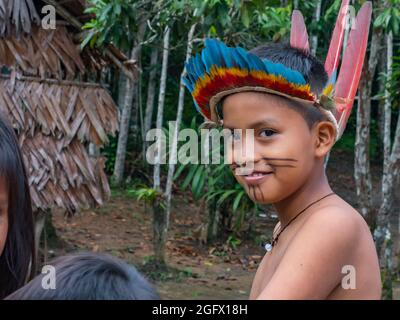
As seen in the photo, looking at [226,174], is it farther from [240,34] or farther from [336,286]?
[336,286]

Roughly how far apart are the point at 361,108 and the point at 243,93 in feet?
15.3

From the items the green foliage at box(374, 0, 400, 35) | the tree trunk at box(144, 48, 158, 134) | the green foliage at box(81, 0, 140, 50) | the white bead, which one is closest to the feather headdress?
the white bead

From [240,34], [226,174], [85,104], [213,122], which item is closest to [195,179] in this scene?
[226,174]

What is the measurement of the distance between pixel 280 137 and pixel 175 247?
700 cm

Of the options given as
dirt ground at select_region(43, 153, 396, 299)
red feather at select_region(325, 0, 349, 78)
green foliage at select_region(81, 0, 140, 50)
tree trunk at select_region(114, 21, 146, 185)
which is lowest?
dirt ground at select_region(43, 153, 396, 299)

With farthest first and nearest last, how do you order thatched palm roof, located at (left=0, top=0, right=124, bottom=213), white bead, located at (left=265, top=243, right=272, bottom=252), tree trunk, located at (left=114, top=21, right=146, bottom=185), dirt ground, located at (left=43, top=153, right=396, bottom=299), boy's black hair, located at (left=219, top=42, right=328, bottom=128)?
1. tree trunk, located at (left=114, top=21, right=146, bottom=185)
2. dirt ground, located at (left=43, top=153, right=396, bottom=299)
3. thatched palm roof, located at (left=0, top=0, right=124, bottom=213)
4. white bead, located at (left=265, top=243, right=272, bottom=252)
5. boy's black hair, located at (left=219, top=42, right=328, bottom=128)

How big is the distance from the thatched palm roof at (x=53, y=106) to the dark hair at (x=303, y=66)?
4111mm

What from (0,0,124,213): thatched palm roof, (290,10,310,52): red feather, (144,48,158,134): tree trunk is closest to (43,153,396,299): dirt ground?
(0,0,124,213): thatched palm roof

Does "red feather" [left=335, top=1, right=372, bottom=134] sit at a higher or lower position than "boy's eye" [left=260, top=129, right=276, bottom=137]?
higher

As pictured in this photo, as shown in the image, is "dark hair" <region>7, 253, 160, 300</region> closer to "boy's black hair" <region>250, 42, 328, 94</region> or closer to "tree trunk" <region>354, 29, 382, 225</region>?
"boy's black hair" <region>250, 42, 328, 94</region>

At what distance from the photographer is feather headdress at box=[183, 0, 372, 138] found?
157 cm

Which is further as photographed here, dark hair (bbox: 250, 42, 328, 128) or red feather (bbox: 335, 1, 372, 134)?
red feather (bbox: 335, 1, 372, 134)

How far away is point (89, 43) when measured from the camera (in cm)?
596

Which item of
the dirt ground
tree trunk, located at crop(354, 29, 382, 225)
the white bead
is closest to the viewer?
the white bead
